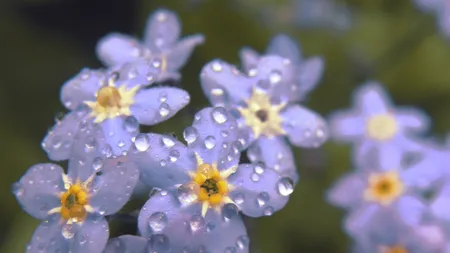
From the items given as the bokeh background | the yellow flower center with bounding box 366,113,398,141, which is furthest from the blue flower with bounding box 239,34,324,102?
the bokeh background

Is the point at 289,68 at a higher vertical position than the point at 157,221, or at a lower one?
higher

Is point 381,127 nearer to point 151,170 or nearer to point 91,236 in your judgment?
point 151,170

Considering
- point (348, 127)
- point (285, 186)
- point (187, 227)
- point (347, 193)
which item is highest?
point (285, 186)

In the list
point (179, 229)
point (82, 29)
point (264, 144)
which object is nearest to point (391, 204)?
point (264, 144)

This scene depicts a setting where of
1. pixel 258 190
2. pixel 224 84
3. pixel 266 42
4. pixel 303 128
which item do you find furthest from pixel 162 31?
pixel 266 42

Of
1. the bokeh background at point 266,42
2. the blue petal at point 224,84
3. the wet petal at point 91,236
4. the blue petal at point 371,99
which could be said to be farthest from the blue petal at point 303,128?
the bokeh background at point 266,42

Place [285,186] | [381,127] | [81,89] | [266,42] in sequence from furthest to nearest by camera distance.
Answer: [266,42], [381,127], [81,89], [285,186]

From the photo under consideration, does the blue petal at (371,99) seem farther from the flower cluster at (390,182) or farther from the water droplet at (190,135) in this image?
the water droplet at (190,135)

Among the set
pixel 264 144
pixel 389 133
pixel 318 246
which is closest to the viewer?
pixel 264 144

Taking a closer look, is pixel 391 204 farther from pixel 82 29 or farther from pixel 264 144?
pixel 82 29
